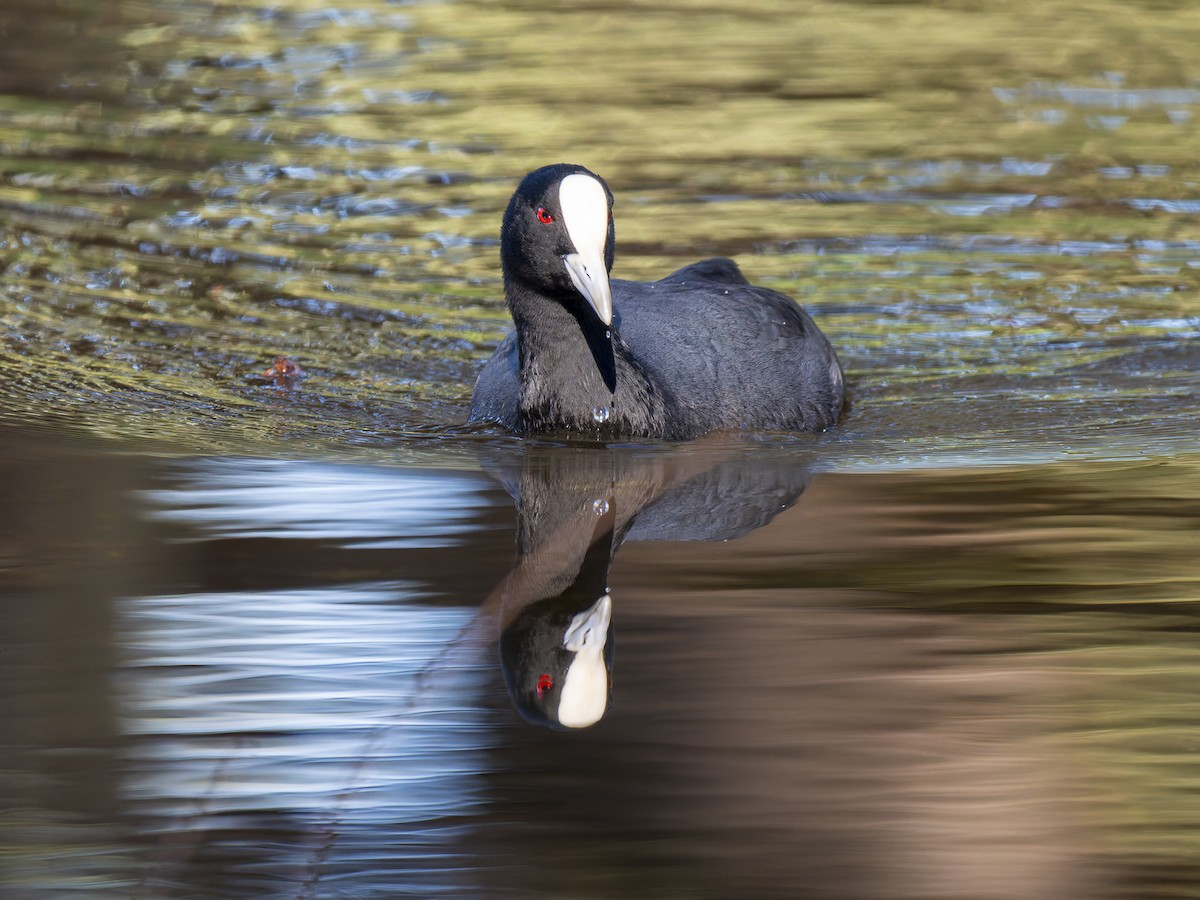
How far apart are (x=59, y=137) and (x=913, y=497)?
723 centimetres

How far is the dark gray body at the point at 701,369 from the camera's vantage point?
5395 mm

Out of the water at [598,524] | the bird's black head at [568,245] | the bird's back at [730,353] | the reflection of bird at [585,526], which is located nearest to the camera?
the water at [598,524]

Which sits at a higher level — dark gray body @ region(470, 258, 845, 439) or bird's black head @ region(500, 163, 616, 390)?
bird's black head @ region(500, 163, 616, 390)

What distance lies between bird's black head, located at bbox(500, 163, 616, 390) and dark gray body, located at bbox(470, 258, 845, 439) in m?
0.15

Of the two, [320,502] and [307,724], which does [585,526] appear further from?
[307,724]

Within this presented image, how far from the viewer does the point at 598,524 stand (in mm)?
4562

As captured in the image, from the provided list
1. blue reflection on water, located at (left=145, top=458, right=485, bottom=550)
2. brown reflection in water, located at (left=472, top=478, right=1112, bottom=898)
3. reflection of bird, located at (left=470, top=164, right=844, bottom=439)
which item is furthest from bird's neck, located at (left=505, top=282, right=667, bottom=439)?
brown reflection in water, located at (left=472, top=478, right=1112, bottom=898)

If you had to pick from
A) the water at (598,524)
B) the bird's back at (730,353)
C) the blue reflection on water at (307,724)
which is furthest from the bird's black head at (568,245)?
the blue reflection on water at (307,724)

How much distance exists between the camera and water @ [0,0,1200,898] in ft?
9.56

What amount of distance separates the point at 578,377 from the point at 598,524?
2.97 ft

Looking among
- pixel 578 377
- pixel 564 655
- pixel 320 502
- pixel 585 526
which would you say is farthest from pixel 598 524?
pixel 564 655

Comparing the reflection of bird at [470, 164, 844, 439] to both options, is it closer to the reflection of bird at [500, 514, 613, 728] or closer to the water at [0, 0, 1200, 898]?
the water at [0, 0, 1200, 898]

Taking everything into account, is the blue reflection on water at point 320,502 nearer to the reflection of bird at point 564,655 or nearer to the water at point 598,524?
the water at point 598,524

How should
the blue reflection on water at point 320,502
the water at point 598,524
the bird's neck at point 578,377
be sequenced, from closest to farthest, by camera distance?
the water at point 598,524 < the blue reflection on water at point 320,502 < the bird's neck at point 578,377
